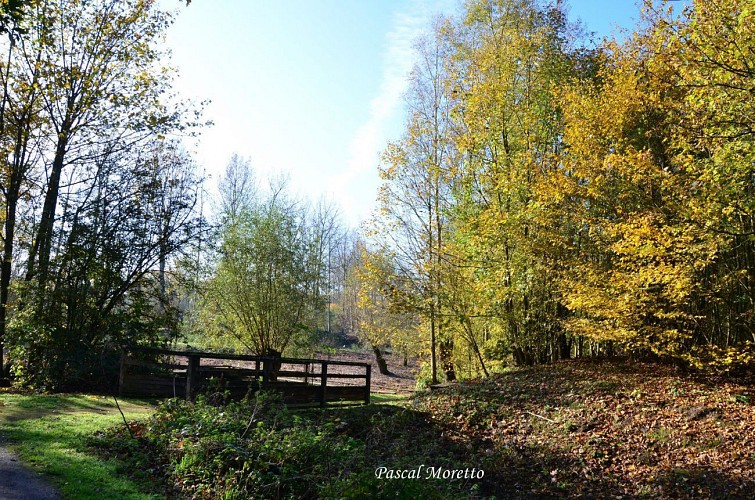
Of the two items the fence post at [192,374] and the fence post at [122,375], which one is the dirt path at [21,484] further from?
the fence post at [122,375]

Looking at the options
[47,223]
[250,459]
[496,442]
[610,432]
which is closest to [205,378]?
[250,459]

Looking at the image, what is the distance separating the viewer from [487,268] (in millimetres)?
12211

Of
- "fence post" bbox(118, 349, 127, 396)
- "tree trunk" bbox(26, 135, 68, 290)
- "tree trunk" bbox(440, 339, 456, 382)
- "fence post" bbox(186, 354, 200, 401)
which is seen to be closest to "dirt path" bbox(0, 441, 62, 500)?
"fence post" bbox(186, 354, 200, 401)

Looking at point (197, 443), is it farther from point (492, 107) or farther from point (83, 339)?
point (492, 107)

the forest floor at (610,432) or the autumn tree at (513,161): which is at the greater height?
the autumn tree at (513,161)

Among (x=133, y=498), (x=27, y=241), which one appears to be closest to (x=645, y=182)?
(x=133, y=498)

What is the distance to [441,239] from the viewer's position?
15.5 m

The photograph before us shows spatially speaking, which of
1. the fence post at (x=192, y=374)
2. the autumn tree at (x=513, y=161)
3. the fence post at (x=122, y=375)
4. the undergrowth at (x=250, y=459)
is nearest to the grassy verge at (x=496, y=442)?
the undergrowth at (x=250, y=459)

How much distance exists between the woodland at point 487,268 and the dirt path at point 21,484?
1.04m

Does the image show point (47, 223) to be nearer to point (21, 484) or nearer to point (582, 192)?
point (21, 484)

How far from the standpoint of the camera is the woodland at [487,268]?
22.0ft

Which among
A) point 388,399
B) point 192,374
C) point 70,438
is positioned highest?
point 192,374

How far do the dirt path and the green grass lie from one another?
0.31 ft

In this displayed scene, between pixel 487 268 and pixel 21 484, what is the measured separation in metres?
9.80
